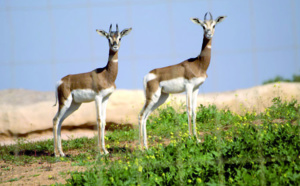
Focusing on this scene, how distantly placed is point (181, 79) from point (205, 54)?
69 centimetres

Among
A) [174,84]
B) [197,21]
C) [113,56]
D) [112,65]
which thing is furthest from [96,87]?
[197,21]

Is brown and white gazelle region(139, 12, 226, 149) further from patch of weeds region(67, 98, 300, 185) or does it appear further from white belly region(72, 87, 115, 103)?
patch of weeds region(67, 98, 300, 185)

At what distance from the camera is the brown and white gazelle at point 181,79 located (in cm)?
810

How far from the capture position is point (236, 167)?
552cm

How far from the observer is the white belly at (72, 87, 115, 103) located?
8.05 metres

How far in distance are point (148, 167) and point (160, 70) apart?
293 centimetres

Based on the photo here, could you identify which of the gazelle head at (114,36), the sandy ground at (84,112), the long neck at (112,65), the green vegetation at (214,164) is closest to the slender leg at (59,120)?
the long neck at (112,65)

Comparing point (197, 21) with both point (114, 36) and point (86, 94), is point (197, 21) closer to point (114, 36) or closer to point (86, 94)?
point (114, 36)

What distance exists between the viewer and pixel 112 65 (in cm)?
823

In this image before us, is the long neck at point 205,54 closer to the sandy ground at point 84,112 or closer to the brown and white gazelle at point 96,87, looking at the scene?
the brown and white gazelle at point 96,87

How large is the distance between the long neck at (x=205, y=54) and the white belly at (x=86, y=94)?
5.73ft

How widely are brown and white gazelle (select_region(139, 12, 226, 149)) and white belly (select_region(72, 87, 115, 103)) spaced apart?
740mm

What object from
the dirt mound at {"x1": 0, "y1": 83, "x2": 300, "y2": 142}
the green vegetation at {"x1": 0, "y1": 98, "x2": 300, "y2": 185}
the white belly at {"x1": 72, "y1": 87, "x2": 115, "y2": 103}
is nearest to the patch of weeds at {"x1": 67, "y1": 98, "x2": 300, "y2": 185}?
the green vegetation at {"x1": 0, "y1": 98, "x2": 300, "y2": 185}

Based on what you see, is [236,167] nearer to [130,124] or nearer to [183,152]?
[183,152]
